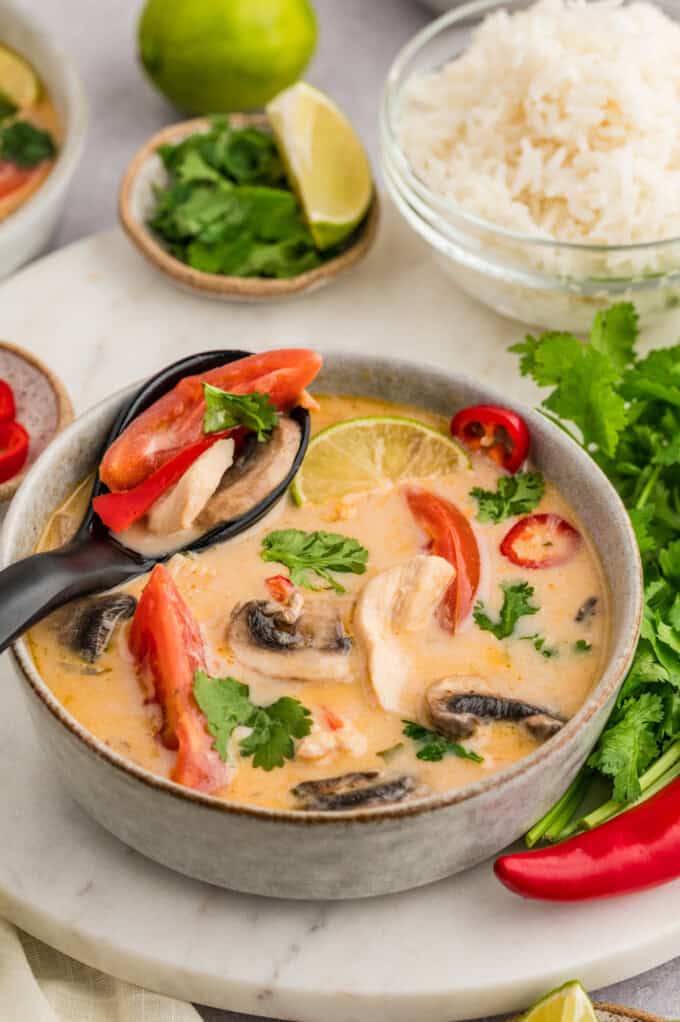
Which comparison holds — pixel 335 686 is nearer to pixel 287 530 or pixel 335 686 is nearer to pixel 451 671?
pixel 451 671

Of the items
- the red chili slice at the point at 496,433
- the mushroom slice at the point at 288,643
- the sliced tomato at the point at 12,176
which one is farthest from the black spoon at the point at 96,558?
the sliced tomato at the point at 12,176

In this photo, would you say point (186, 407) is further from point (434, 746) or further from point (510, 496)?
point (434, 746)

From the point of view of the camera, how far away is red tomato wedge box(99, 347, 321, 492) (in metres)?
2.63

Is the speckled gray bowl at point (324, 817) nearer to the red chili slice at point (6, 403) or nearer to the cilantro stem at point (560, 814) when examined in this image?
the cilantro stem at point (560, 814)

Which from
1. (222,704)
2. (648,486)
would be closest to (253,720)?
(222,704)

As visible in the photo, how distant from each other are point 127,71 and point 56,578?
2711 millimetres

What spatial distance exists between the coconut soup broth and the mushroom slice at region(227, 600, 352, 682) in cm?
2

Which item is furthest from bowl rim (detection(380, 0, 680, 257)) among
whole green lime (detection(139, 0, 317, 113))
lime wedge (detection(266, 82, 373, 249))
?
whole green lime (detection(139, 0, 317, 113))

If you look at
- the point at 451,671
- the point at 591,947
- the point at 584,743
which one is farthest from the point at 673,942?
the point at 451,671

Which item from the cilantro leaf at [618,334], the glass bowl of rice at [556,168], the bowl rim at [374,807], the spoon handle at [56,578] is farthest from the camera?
the glass bowl of rice at [556,168]

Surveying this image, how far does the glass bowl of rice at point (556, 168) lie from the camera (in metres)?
3.27

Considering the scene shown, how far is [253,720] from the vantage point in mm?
2299

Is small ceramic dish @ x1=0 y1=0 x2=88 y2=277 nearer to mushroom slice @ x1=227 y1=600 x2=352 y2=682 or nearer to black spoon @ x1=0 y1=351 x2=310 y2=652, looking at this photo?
black spoon @ x1=0 y1=351 x2=310 y2=652

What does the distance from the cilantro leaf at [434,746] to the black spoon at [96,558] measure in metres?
0.56
